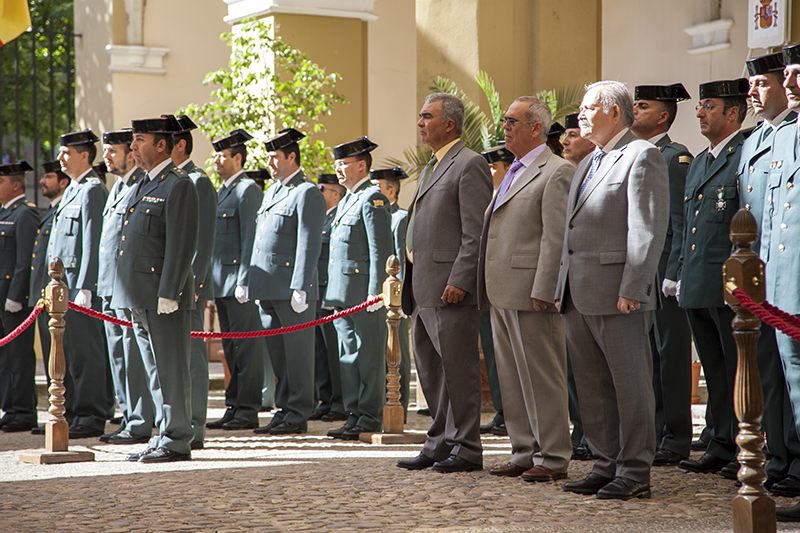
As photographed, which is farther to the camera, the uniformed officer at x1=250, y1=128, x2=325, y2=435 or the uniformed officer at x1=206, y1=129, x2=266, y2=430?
the uniformed officer at x1=206, y1=129, x2=266, y2=430

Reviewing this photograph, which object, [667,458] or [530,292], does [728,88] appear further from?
[667,458]

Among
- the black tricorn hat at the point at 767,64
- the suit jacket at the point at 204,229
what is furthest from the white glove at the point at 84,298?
the black tricorn hat at the point at 767,64

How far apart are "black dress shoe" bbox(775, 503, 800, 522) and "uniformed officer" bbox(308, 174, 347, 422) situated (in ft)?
14.1

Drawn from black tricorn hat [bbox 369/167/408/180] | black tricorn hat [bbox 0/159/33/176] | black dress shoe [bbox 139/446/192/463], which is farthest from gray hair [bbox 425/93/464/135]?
black tricorn hat [bbox 0/159/33/176]

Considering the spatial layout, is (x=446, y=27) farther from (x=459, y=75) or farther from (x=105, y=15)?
(x=105, y=15)

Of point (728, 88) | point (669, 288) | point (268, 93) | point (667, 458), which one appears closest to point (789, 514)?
point (667, 458)

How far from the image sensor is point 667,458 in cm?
525

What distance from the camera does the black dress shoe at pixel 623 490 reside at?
4.20 m

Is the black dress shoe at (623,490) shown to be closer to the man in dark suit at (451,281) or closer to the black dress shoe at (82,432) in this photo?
the man in dark suit at (451,281)

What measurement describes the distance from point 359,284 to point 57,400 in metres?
2.25

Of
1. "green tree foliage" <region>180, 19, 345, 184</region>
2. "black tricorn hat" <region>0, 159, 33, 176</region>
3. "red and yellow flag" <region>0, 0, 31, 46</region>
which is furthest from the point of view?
"green tree foliage" <region>180, 19, 345, 184</region>

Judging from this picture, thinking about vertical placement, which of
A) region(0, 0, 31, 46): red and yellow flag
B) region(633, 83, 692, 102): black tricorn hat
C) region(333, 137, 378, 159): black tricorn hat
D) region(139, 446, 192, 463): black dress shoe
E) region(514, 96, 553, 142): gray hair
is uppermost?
region(0, 0, 31, 46): red and yellow flag

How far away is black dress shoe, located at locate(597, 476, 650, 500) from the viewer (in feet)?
13.8

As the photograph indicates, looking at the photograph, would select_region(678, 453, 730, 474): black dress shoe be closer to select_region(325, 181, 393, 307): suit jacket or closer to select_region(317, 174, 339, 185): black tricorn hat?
select_region(325, 181, 393, 307): suit jacket
